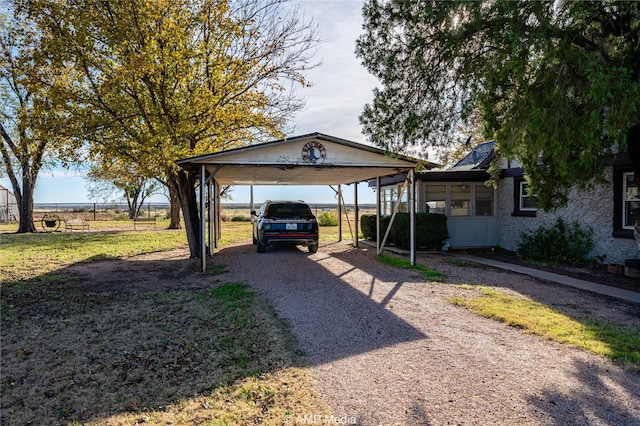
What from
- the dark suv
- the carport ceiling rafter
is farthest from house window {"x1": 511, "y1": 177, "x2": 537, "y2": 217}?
the dark suv

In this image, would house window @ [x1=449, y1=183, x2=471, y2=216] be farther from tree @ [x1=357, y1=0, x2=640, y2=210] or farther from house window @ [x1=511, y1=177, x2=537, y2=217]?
tree @ [x1=357, y1=0, x2=640, y2=210]

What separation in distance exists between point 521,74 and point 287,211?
27.1 feet

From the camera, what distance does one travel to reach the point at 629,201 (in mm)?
9828

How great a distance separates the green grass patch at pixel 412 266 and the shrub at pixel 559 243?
3.99 m

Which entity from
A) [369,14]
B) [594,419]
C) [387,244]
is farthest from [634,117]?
[387,244]

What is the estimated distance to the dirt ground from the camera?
10.8 ft

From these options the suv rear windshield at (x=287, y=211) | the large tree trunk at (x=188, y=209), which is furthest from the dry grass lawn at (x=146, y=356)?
the suv rear windshield at (x=287, y=211)

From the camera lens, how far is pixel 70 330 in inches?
217

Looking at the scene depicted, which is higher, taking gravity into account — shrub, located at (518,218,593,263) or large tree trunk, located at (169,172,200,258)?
large tree trunk, located at (169,172,200,258)

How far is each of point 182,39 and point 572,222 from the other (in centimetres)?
1194

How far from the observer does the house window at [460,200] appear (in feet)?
47.8

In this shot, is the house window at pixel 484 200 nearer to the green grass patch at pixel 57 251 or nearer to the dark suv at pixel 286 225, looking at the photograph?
the dark suv at pixel 286 225

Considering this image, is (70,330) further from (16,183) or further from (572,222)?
(16,183)

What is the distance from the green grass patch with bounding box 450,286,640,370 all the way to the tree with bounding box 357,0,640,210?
2.30 metres
